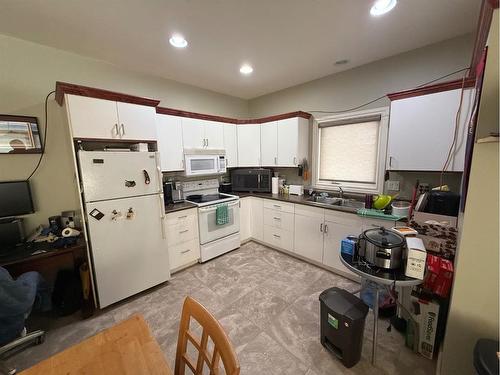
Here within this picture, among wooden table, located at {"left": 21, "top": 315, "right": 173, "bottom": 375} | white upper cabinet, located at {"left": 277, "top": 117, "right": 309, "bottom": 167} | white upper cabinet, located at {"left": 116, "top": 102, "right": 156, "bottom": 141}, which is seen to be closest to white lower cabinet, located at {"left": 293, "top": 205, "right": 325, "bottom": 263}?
white upper cabinet, located at {"left": 277, "top": 117, "right": 309, "bottom": 167}

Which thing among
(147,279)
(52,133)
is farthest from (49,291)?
(52,133)

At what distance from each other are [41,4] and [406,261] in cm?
317

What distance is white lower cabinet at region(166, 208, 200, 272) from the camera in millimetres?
2625

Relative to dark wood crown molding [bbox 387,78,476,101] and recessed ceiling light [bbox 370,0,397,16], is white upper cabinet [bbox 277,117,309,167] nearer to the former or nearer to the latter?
dark wood crown molding [bbox 387,78,476,101]

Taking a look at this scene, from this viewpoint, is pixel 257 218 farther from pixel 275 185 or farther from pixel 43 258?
pixel 43 258

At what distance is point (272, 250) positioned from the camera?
3352 millimetres

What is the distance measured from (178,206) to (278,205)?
4.80 feet

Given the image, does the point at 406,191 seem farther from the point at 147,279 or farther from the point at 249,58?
the point at 147,279

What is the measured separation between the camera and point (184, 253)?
2.77 metres

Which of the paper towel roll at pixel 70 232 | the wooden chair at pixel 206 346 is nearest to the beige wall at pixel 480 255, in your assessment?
the wooden chair at pixel 206 346

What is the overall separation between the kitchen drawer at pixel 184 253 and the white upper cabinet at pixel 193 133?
4.56 feet

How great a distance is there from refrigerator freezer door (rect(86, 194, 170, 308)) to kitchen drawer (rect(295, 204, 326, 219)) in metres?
1.78

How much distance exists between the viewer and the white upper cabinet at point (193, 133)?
2.99 m

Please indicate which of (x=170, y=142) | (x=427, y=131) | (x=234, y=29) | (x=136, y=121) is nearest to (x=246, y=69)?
(x=234, y=29)
